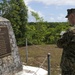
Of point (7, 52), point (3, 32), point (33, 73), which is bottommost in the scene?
point (33, 73)

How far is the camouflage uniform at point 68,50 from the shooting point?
423cm

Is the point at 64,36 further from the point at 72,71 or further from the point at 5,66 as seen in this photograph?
the point at 5,66

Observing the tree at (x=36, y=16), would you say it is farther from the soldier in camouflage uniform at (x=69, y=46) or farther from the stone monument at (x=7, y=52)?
the soldier in camouflage uniform at (x=69, y=46)

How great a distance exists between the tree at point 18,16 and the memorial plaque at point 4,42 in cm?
659

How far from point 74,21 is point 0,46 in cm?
351

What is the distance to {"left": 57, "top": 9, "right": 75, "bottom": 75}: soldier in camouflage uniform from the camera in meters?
4.20

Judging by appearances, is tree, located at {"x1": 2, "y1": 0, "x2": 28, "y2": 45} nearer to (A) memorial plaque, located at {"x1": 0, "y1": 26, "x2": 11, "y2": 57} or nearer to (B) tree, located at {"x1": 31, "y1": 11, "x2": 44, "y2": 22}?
(B) tree, located at {"x1": 31, "y1": 11, "x2": 44, "y2": 22}

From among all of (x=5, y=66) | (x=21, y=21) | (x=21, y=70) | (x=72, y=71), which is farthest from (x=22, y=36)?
(x=72, y=71)

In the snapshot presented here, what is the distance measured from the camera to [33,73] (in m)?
8.02

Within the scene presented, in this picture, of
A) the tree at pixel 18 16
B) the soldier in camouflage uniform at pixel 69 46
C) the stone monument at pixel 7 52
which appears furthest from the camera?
the tree at pixel 18 16

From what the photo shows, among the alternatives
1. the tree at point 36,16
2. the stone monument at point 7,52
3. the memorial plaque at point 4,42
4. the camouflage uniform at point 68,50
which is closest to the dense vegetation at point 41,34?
the tree at point 36,16

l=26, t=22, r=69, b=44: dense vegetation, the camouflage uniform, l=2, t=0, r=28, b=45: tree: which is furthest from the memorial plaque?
l=26, t=22, r=69, b=44: dense vegetation

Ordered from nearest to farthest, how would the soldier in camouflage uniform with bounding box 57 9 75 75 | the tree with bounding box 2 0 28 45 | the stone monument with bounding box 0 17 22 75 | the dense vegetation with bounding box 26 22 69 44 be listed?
the soldier in camouflage uniform with bounding box 57 9 75 75 → the stone monument with bounding box 0 17 22 75 → the tree with bounding box 2 0 28 45 → the dense vegetation with bounding box 26 22 69 44

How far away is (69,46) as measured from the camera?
4.27 metres
